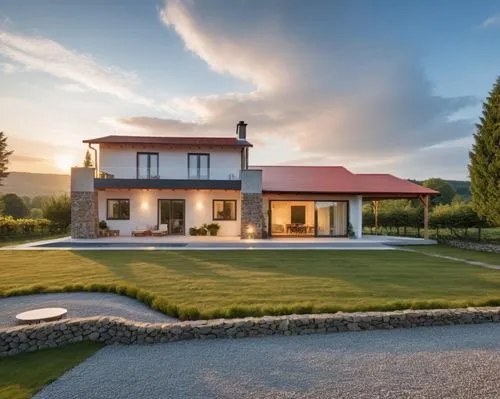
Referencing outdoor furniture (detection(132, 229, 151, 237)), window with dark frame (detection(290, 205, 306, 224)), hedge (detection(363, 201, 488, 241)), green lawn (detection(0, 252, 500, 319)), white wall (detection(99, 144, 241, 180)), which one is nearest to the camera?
green lawn (detection(0, 252, 500, 319))

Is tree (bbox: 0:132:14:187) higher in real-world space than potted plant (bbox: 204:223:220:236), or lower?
higher

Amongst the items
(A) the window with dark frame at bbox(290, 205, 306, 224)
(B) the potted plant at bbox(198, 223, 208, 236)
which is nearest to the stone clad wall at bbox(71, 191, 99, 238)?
(B) the potted plant at bbox(198, 223, 208, 236)

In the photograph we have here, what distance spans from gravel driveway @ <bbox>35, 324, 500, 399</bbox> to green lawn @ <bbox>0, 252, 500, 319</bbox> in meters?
1.21

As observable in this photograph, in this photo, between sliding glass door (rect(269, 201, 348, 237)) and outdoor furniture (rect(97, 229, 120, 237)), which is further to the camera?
sliding glass door (rect(269, 201, 348, 237))

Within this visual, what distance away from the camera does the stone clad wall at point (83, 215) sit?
20328mm

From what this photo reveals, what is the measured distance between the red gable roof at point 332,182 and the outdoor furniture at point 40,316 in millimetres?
15171

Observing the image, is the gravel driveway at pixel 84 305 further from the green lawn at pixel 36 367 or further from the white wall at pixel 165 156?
the white wall at pixel 165 156

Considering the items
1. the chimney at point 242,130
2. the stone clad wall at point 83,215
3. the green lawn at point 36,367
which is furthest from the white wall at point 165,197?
the green lawn at point 36,367

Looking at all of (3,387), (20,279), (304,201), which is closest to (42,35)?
(20,279)

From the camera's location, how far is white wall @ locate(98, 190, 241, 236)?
2245 cm

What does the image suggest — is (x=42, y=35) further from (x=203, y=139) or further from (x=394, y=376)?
(x=394, y=376)

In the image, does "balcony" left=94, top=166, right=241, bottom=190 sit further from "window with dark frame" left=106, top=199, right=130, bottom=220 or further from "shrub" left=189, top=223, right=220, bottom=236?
"shrub" left=189, top=223, right=220, bottom=236

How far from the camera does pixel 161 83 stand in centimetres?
1830

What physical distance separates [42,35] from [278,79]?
10.7 metres
